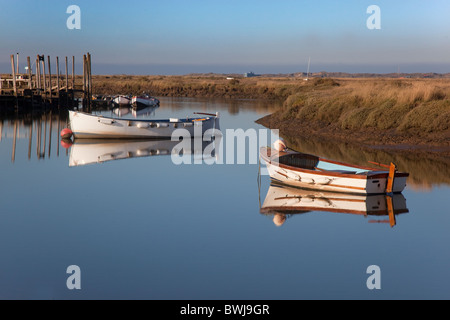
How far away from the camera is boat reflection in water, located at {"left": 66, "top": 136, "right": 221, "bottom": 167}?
77.0 ft

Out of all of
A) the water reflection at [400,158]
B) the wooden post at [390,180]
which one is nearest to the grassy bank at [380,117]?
the water reflection at [400,158]

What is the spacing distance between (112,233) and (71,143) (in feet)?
54.0

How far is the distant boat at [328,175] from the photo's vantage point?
1573 cm

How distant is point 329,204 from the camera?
50.5 feet

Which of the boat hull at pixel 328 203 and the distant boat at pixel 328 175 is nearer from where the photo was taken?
the boat hull at pixel 328 203

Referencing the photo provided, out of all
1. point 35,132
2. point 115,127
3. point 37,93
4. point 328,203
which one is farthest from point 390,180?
point 37,93

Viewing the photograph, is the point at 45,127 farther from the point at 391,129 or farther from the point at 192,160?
the point at 391,129

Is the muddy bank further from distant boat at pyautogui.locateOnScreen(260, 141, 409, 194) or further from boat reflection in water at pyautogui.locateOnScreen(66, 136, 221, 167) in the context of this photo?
distant boat at pyautogui.locateOnScreen(260, 141, 409, 194)

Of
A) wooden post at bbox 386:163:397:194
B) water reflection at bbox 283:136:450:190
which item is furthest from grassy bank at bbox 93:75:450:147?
wooden post at bbox 386:163:397:194

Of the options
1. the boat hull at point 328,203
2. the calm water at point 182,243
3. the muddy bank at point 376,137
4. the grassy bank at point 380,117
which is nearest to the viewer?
the calm water at point 182,243

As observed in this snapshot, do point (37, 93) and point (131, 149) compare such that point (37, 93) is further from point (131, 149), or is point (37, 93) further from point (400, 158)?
point (400, 158)

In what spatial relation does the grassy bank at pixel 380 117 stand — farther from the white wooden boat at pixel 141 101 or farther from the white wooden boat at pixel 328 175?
the white wooden boat at pixel 141 101

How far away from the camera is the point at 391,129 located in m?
27.4

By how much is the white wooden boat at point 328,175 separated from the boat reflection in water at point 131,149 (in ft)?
19.8
